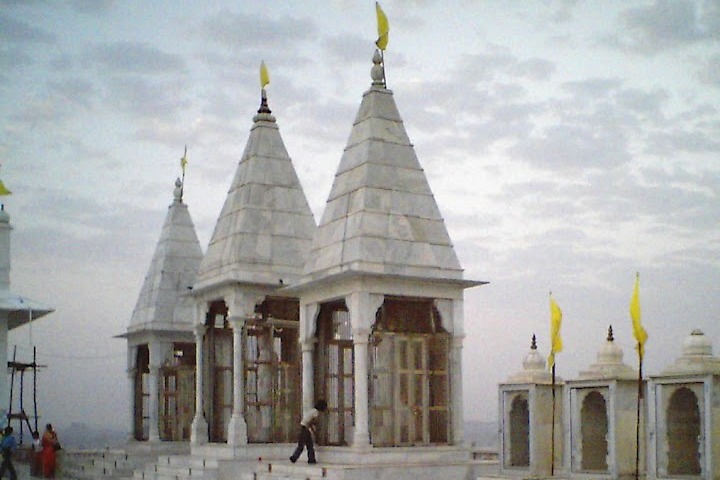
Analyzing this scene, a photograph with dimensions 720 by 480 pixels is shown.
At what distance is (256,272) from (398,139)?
452 centimetres

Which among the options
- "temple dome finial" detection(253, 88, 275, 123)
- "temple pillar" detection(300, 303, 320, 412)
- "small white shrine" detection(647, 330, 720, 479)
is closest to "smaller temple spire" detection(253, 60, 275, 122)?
"temple dome finial" detection(253, 88, 275, 123)

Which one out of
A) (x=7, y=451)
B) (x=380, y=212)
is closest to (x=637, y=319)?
(x=380, y=212)

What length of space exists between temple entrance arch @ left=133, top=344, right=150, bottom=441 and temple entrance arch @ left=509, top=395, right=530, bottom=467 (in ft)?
37.9

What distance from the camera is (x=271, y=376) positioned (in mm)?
25109

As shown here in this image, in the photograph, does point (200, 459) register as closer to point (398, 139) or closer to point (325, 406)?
point (325, 406)

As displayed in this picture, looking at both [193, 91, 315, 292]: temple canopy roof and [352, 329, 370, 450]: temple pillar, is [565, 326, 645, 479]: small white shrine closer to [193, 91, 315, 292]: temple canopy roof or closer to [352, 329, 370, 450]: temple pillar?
[352, 329, 370, 450]: temple pillar

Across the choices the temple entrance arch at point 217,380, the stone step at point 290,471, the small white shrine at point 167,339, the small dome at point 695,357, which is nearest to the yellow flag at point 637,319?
the small dome at point 695,357

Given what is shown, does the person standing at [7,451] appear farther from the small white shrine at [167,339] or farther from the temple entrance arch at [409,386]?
the temple entrance arch at [409,386]

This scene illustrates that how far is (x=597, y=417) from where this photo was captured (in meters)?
22.5

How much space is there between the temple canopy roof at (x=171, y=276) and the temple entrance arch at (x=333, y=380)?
8864 millimetres

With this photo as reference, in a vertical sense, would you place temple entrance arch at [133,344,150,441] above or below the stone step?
above

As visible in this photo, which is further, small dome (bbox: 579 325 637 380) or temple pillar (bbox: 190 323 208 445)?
temple pillar (bbox: 190 323 208 445)

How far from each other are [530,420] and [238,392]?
Answer: 19.8 feet

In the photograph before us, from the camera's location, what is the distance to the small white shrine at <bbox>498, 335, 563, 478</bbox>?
78.5 feet
